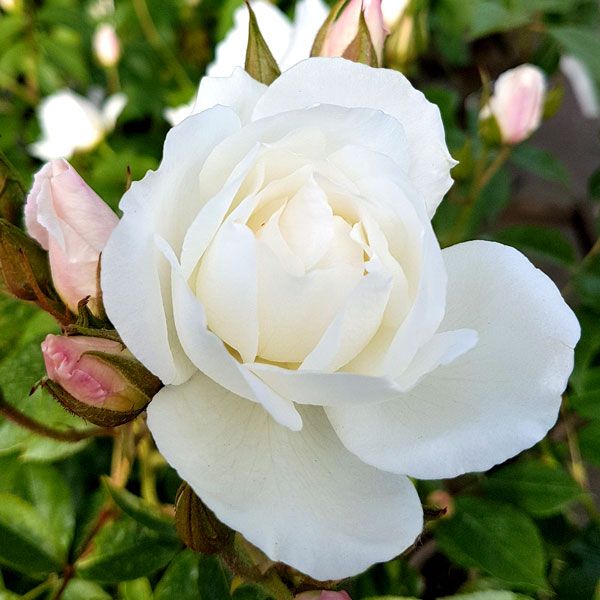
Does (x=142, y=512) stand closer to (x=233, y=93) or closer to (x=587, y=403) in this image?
(x=233, y=93)

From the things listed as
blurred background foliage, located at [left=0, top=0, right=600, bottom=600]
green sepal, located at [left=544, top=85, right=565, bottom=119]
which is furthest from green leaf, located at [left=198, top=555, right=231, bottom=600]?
green sepal, located at [left=544, top=85, right=565, bottom=119]

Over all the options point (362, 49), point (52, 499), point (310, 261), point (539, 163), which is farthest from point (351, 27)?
point (539, 163)

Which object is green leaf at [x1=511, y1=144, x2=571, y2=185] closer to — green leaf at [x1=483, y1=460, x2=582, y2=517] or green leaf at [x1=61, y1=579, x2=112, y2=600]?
green leaf at [x1=483, y1=460, x2=582, y2=517]

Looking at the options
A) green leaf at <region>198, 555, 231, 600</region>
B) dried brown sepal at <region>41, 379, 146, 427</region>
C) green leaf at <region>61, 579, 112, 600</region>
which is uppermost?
dried brown sepal at <region>41, 379, 146, 427</region>

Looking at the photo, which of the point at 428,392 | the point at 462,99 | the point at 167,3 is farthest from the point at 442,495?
the point at 462,99

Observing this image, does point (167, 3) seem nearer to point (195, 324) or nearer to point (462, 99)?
point (462, 99)

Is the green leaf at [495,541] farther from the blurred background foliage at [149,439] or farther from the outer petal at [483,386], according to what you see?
the outer petal at [483,386]
